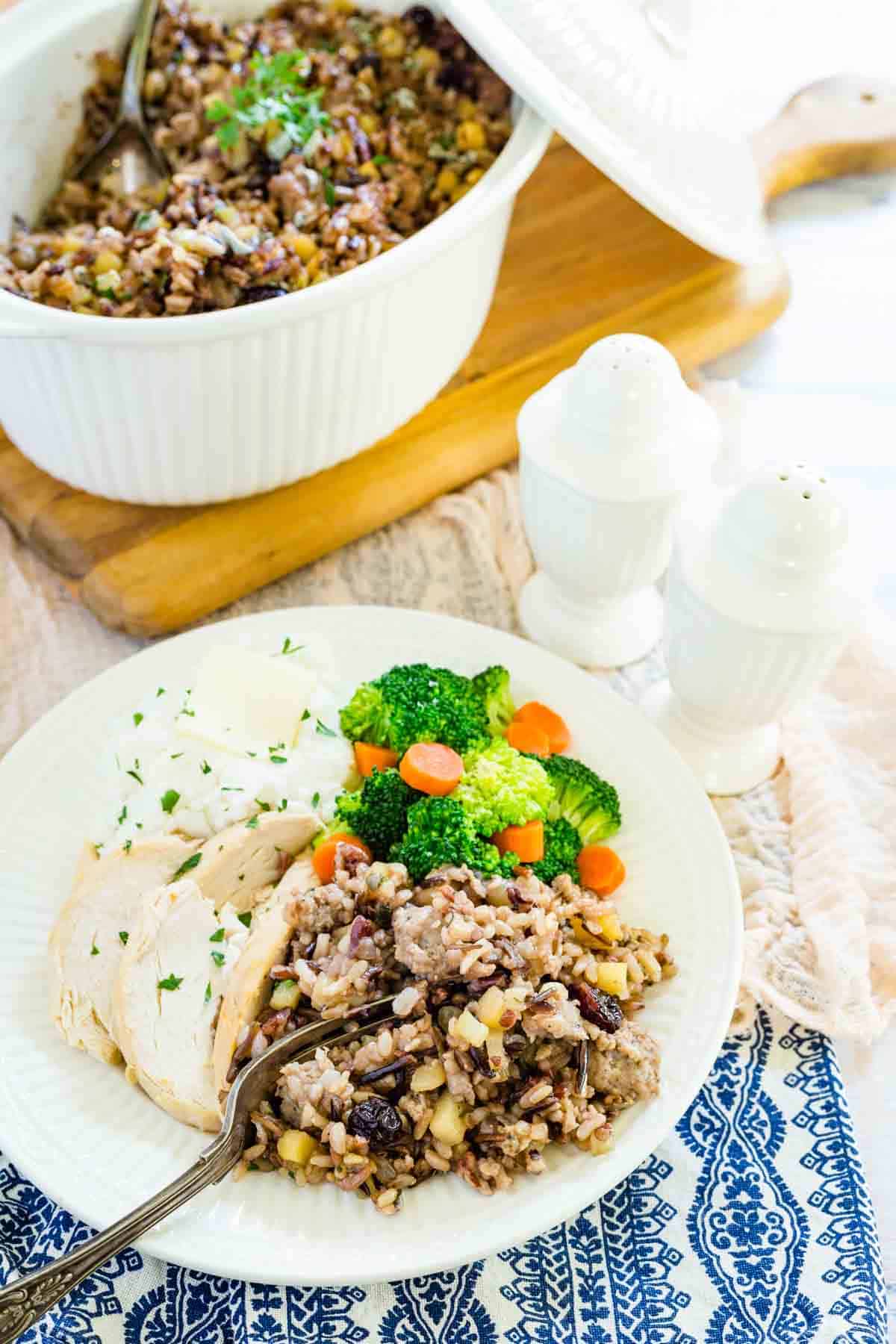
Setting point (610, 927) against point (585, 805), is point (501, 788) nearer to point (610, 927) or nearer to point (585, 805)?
point (585, 805)

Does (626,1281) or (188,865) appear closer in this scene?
(626,1281)

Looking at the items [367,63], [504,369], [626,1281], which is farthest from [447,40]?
[626,1281]

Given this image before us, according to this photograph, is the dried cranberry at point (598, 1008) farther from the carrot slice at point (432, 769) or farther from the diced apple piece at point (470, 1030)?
the carrot slice at point (432, 769)

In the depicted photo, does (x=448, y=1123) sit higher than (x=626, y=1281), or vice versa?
(x=448, y=1123)

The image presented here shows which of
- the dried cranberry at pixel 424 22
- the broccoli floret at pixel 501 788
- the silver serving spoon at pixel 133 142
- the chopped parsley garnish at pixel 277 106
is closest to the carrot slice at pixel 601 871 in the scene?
the broccoli floret at pixel 501 788

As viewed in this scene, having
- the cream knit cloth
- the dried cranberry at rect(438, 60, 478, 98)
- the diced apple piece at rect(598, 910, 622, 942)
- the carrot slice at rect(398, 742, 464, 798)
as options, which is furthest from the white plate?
the dried cranberry at rect(438, 60, 478, 98)

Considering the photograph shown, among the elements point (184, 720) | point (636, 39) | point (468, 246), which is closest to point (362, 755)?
point (184, 720)
